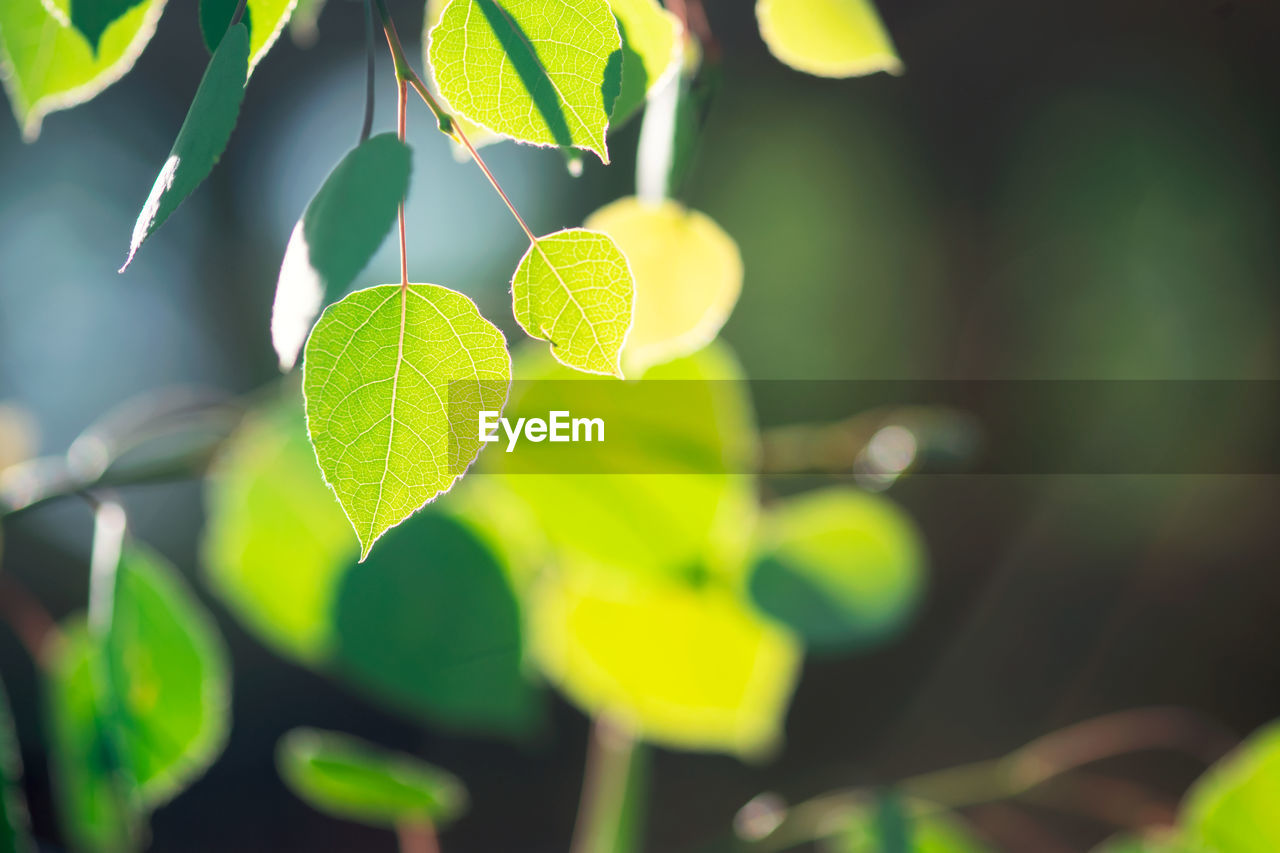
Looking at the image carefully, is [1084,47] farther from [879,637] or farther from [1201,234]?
[879,637]

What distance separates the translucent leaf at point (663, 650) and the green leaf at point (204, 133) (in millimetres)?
235

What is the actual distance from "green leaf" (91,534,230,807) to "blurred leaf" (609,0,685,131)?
0.23m

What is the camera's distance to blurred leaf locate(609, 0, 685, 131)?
172 mm

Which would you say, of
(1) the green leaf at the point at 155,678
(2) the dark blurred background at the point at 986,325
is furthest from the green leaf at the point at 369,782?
(2) the dark blurred background at the point at 986,325

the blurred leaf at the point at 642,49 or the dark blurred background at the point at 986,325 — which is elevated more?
the blurred leaf at the point at 642,49

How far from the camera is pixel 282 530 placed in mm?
315

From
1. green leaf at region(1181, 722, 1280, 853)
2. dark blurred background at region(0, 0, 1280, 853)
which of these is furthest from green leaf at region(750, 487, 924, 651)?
dark blurred background at region(0, 0, 1280, 853)

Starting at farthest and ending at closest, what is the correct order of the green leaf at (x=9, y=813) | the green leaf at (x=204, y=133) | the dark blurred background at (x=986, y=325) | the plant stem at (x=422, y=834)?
1. the dark blurred background at (x=986, y=325)
2. the plant stem at (x=422, y=834)
3. the green leaf at (x=9, y=813)
4. the green leaf at (x=204, y=133)

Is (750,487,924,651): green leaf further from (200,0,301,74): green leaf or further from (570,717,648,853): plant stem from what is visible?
(200,0,301,74): green leaf

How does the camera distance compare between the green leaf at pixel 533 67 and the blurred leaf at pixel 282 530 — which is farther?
the blurred leaf at pixel 282 530

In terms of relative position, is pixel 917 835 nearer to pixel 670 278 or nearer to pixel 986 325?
pixel 670 278

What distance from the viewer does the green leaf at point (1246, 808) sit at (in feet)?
1.00

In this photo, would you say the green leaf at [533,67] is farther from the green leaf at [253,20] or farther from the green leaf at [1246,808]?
the green leaf at [1246,808]

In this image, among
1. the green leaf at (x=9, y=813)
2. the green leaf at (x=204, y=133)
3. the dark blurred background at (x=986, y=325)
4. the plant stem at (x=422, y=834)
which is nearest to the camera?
the green leaf at (x=204, y=133)
